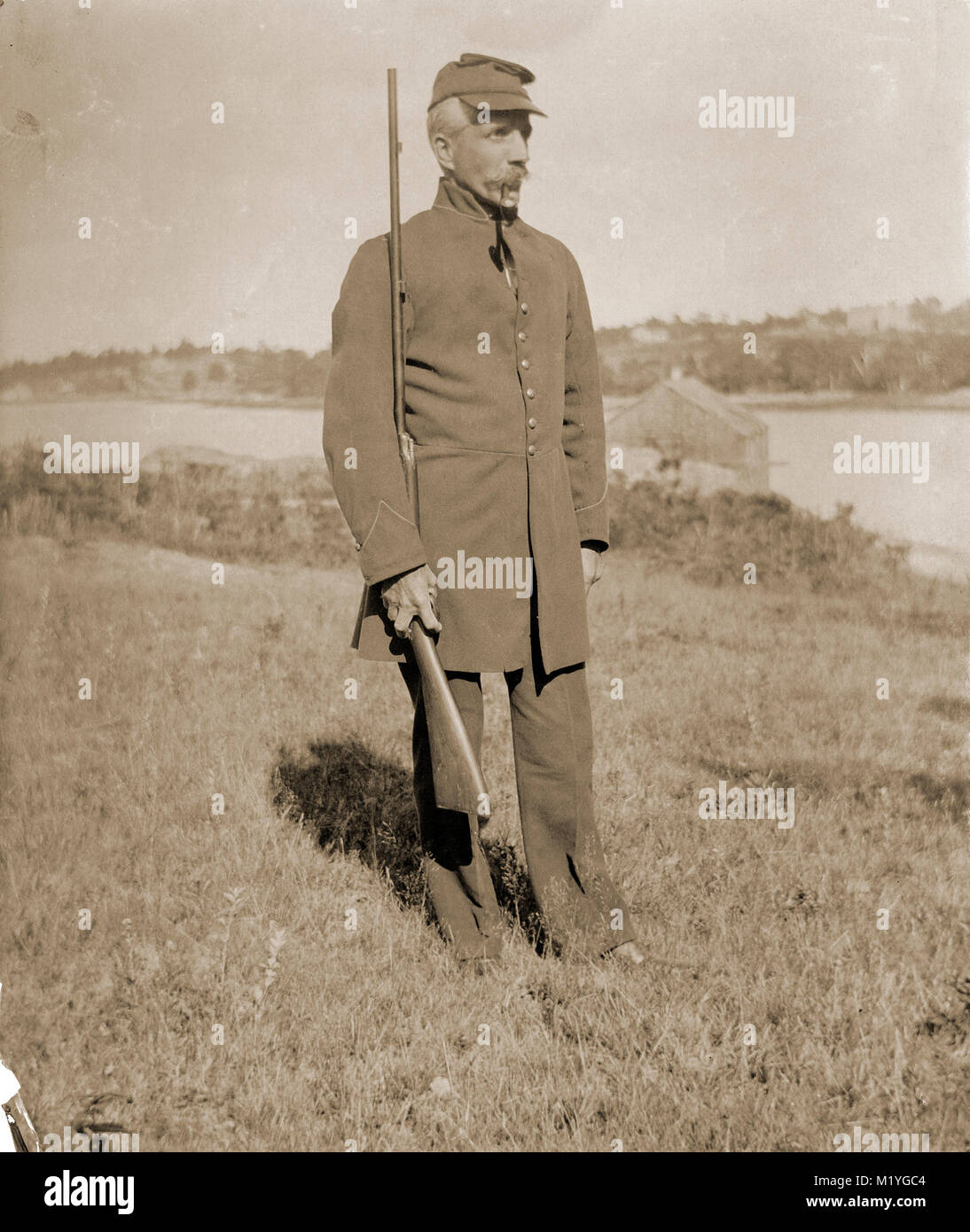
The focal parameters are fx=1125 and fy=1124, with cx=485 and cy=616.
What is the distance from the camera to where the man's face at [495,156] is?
346 centimetres

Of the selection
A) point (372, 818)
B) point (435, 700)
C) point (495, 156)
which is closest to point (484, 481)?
point (435, 700)

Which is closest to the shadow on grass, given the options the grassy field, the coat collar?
the grassy field

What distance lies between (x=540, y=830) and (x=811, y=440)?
6.23 metres

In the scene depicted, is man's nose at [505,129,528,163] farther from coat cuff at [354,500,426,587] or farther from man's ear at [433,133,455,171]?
coat cuff at [354,500,426,587]

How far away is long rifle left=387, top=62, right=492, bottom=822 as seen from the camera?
335 centimetres

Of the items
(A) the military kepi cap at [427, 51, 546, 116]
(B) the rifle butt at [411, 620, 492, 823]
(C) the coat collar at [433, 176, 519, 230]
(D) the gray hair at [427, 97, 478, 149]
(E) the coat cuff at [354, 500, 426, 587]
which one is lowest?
(B) the rifle butt at [411, 620, 492, 823]

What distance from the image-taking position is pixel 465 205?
142 inches

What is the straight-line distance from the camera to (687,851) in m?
4.57

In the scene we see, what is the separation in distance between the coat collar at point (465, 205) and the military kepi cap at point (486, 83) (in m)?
0.26

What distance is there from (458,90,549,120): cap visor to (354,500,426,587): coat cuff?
1.24 meters

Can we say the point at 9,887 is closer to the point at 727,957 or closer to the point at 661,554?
the point at 727,957

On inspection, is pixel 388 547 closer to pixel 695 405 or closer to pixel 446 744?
pixel 446 744

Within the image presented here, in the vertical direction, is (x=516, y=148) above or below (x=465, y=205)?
above

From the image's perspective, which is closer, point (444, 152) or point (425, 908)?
point (444, 152)
